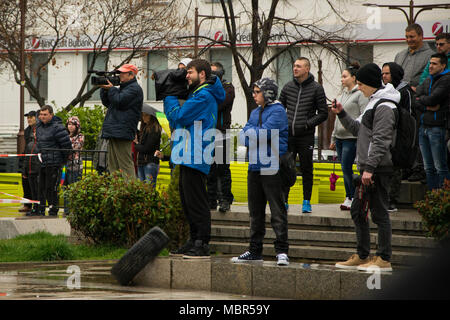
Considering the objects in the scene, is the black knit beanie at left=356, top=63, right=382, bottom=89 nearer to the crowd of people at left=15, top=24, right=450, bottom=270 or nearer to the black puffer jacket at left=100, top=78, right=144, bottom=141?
the crowd of people at left=15, top=24, right=450, bottom=270

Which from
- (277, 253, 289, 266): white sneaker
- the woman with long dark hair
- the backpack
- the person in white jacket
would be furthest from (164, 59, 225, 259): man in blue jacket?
the woman with long dark hair

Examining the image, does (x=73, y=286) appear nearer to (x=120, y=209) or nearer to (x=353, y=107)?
(x=120, y=209)

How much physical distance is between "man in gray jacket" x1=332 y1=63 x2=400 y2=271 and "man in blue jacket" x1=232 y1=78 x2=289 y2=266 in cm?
81

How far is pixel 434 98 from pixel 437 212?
7.48 feet

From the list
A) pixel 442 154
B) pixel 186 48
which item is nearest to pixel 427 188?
pixel 442 154

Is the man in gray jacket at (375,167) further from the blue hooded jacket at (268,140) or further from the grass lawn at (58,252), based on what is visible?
the grass lawn at (58,252)

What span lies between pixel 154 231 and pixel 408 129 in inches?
102

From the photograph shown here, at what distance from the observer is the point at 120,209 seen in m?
9.66

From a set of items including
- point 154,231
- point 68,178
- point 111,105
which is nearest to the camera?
point 154,231

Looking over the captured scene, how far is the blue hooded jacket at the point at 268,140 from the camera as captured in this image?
306 inches

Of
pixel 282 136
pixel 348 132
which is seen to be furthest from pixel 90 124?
pixel 282 136

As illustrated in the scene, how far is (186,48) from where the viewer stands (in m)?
32.4

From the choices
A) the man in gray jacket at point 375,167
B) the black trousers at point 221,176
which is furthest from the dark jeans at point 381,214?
the black trousers at point 221,176
